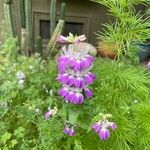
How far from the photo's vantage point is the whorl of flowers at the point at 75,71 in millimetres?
1995

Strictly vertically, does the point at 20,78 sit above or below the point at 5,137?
above

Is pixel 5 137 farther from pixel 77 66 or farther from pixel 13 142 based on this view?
pixel 77 66

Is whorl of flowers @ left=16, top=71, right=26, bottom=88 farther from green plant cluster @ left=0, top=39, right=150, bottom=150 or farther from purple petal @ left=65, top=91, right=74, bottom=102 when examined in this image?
purple petal @ left=65, top=91, right=74, bottom=102

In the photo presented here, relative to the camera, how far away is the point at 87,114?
2.23 metres

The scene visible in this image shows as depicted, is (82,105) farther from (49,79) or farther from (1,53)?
(1,53)

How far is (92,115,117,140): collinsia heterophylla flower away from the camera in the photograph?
1984 millimetres

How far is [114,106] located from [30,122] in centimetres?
57

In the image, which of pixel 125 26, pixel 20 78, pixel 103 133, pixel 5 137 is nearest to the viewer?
pixel 103 133

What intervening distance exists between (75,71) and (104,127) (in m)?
0.29

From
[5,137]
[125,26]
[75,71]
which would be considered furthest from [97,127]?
[5,137]

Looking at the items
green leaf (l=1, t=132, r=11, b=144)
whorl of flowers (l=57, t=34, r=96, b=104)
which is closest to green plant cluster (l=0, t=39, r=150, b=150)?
green leaf (l=1, t=132, r=11, b=144)

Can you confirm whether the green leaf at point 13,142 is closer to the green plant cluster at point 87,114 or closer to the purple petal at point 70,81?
the green plant cluster at point 87,114

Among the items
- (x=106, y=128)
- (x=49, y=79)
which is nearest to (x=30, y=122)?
(x=49, y=79)

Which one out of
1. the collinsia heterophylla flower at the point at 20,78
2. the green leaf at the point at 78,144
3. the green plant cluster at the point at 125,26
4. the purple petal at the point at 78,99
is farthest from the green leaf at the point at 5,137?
the green plant cluster at the point at 125,26
